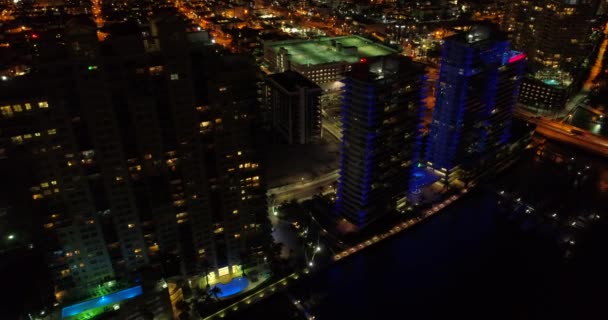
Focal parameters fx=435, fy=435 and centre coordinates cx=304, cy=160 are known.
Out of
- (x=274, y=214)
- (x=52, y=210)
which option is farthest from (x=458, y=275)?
(x=52, y=210)

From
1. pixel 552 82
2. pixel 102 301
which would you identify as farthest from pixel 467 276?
pixel 552 82

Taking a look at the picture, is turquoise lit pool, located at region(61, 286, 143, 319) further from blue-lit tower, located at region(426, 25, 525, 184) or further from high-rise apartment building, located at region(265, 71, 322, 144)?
blue-lit tower, located at region(426, 25, 525, 184)

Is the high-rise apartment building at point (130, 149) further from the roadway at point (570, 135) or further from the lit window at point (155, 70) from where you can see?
the roadway at point (570, 135)

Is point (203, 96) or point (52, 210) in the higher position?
point (203, 96)

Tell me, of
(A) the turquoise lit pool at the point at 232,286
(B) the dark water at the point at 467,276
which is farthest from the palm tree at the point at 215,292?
(B) the dark water at the point at 467,276

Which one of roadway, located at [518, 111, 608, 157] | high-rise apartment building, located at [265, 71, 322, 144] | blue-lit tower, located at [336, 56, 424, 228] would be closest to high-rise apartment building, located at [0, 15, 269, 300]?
blue-lit tower, located at [336, 56, 424, 228]

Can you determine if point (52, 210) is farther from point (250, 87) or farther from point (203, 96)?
point (250, 87)
